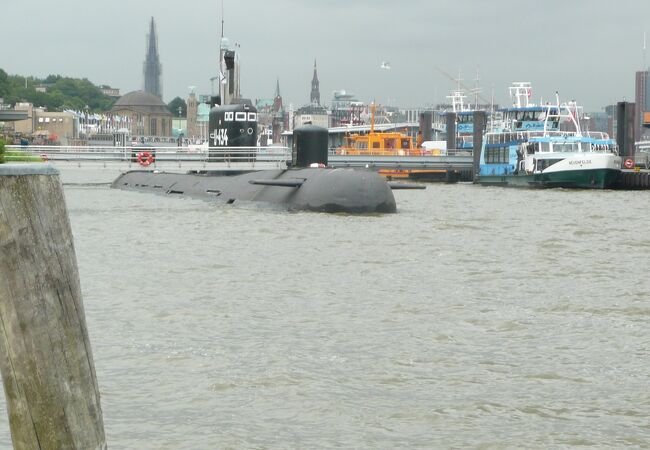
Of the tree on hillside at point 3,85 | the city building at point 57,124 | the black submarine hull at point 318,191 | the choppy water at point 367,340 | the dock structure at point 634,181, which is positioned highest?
the tree on hillside at point 3,85

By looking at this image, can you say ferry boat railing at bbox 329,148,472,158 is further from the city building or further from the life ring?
the city building

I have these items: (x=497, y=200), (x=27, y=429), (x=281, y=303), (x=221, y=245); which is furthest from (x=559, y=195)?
(x=27, y=429)

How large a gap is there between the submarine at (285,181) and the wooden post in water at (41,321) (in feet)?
76.1

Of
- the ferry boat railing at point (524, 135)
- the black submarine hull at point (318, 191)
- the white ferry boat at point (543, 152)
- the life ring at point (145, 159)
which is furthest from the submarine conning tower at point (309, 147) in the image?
the ferry boat railing at point (524, 135)

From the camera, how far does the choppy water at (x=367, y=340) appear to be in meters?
8.37

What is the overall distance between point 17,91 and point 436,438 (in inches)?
7559

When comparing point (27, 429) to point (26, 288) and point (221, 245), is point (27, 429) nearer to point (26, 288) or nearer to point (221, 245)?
point (26, 288)

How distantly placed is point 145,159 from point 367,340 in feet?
115

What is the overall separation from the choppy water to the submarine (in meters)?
4.29

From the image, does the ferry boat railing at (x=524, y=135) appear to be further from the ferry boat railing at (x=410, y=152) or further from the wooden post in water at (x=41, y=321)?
the wooden post in water at (x=41, y=321)

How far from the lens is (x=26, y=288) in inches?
157

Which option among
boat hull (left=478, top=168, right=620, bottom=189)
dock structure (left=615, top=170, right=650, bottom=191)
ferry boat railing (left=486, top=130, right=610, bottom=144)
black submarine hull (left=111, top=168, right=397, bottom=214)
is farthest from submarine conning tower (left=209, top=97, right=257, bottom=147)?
ferry boat railing (left=486, top=130, right=610, bottom=144)

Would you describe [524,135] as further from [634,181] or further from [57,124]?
[57,124]

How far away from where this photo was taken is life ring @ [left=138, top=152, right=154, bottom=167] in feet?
149
